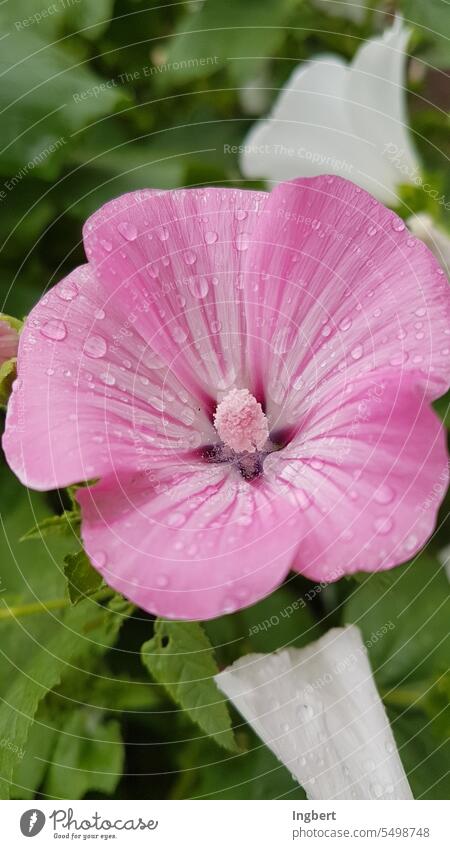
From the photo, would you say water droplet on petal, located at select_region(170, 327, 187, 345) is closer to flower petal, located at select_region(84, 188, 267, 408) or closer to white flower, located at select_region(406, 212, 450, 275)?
flower petal, located at select_region(84, 188, 267, 408)

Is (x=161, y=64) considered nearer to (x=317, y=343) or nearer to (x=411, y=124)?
(x=411, y=124)

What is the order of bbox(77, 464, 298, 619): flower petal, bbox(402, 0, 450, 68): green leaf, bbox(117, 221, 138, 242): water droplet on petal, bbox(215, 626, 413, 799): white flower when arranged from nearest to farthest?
bbox(77, 464, 298, 619): flower petal < bbox(117, 221, 138, 242): water droplet on petal < bbox(215, 626, 413, 799): white flower < bbox(402, 0, 450, 68): green leaf

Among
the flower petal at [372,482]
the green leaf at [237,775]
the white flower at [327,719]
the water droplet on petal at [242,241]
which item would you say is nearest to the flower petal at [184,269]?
the water droplet on petal at [242,241]

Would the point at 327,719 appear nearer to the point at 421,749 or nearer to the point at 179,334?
the point at 421,749

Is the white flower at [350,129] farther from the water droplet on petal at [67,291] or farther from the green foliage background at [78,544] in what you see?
the water droplet on petal at [67,291]

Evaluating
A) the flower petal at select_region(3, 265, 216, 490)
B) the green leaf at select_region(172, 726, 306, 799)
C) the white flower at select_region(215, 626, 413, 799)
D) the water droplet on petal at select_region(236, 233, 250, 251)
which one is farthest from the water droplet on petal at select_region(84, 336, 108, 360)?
the green leaf at select_region(172, 726, 306, 799)
